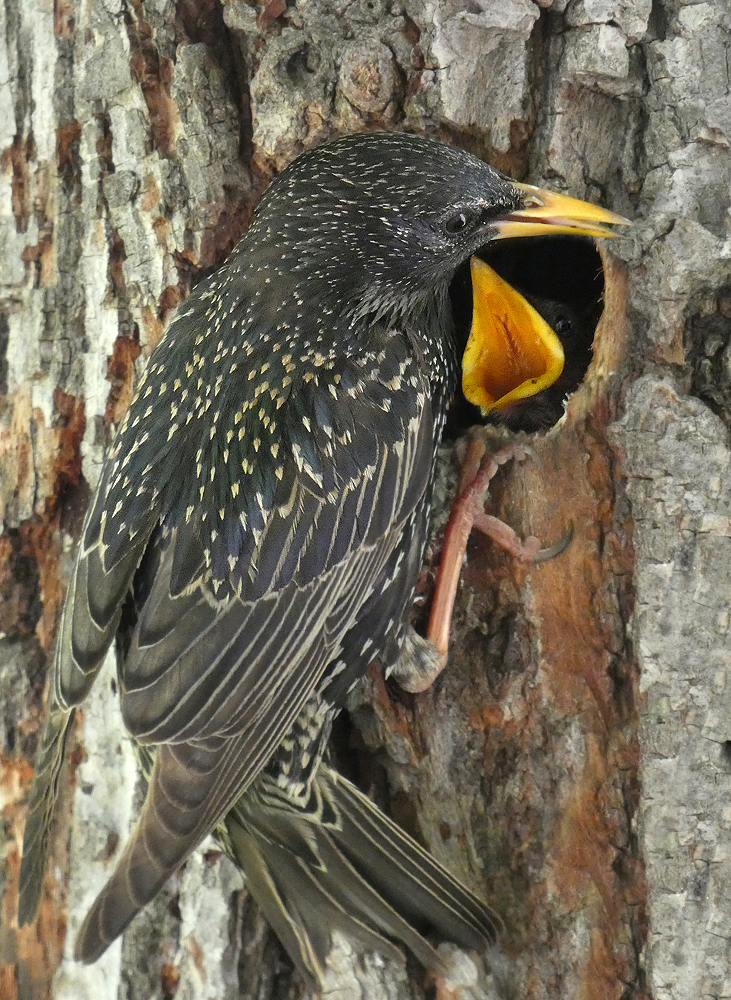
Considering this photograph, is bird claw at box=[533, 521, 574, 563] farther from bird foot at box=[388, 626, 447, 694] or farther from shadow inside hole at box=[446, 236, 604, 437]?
shadow inside hole at box=[446, 236, 604, 437]

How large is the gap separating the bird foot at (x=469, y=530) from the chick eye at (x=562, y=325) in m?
0.51

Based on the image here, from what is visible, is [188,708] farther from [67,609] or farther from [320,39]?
[320,39]

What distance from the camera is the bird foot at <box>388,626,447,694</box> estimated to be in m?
2.42

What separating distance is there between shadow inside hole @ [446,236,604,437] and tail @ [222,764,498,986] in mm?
1047

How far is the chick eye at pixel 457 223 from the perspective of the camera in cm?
241

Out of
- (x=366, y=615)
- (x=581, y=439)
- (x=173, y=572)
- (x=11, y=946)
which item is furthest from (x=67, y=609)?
(x=581, y=439)

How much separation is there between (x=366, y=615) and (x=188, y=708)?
50cm

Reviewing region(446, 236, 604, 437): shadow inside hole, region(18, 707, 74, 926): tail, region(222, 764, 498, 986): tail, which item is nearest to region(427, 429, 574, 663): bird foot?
region(446, 236, 604, 437): shadow inside hole

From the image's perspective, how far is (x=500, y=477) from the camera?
8.13ft

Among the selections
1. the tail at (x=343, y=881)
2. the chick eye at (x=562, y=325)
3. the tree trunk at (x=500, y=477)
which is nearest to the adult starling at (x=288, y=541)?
the tail at (x=343, y=881)

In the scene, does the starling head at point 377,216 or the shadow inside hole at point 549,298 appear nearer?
the starling head at point 377,216

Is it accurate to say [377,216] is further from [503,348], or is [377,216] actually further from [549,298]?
[549,298]

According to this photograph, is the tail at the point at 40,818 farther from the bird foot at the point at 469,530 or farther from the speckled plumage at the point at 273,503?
the bird foot at the point at 469,530

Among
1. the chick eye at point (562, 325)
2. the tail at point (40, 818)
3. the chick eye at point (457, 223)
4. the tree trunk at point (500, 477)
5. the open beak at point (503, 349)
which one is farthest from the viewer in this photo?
the chick eye at point (562, 325)
